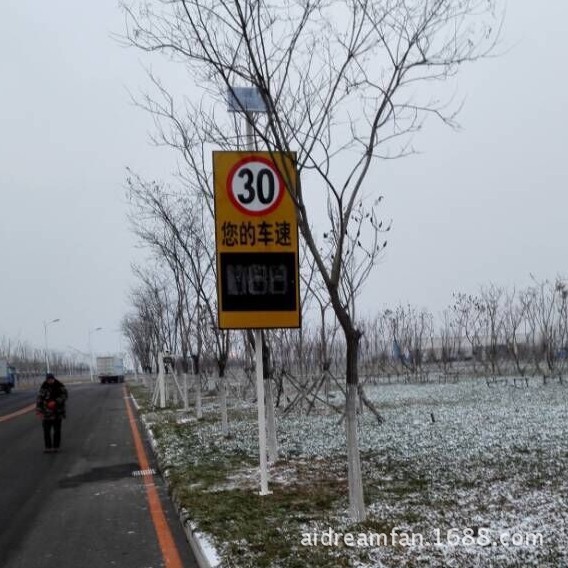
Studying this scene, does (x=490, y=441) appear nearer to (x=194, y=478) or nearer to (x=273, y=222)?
(x=194, y=478)

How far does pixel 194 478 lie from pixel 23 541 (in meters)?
2.54

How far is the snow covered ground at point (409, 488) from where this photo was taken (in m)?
5.08

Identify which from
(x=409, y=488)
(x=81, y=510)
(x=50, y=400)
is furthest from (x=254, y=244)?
(x=50, y=400)

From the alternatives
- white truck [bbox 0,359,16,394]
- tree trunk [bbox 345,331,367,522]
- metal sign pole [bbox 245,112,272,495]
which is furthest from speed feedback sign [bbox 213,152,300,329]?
white truck [bbox 0,359,16,394]

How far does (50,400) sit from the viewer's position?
46.1 feet

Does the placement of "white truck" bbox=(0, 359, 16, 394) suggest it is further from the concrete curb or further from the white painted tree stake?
the white painted tree stake

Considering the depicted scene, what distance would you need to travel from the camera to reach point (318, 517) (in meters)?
6.34

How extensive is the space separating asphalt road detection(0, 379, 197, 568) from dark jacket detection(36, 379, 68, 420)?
0.79m

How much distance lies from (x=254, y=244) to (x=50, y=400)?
8.28 m

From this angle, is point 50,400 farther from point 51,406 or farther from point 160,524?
point 160,524

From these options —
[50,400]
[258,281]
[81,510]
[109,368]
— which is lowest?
[81,510]

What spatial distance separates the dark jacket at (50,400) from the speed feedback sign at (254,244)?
7.86 meters

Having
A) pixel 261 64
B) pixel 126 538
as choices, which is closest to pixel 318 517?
pixel 126 538

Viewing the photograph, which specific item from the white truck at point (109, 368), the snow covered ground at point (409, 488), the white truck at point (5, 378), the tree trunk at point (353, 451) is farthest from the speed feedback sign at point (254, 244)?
the white truck at point (109, 368)
